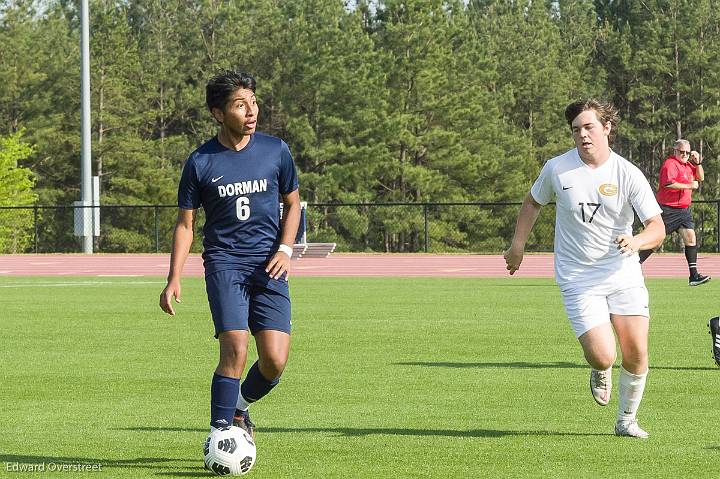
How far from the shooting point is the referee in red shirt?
68.1 ft

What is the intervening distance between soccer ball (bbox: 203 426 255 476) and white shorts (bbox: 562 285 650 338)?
221cm

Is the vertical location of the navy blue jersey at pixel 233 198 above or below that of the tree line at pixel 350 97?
below

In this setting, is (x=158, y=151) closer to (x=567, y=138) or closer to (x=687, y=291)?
(x=567, y=138)

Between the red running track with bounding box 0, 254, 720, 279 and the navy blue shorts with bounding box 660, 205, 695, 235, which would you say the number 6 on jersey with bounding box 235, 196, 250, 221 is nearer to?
Result: the navy blue shorts with bounding box 660, 205, 695, 235

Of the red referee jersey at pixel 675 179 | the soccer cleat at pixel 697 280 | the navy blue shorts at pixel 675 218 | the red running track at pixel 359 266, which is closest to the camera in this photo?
the red referee jersey at pixel 675 179

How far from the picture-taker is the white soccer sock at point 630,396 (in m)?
8.64

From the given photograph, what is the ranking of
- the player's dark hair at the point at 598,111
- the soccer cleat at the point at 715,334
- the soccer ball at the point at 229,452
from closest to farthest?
the soccer ball at the point at 229,452 → the player's dark hair at the point at 598,111 → the soccer cleat at the point at 715,334

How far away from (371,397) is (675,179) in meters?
11.2

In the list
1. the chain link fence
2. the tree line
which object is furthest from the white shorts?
the tree line

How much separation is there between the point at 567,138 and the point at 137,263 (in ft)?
165

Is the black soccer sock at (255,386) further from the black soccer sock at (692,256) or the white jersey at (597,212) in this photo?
the black soccer sock at (692,256)

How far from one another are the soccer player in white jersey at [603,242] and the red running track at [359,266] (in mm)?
21987

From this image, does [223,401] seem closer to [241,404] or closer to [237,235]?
[241,404]

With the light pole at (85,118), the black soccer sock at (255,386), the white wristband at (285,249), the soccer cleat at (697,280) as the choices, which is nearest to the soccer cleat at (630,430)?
the black soccer sock at (255,386)
